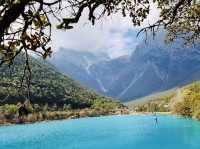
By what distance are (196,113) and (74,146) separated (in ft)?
128

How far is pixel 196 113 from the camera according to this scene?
359 ft

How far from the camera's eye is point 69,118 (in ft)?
616

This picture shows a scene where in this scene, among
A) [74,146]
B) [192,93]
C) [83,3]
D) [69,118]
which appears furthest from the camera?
[69,118]

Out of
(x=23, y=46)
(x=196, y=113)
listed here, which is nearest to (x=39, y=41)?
(x=23, y=46)

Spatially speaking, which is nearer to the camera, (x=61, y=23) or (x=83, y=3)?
(x=61, y=23)

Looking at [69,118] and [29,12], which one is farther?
[69,118]

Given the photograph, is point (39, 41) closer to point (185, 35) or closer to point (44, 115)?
point (185, 35)

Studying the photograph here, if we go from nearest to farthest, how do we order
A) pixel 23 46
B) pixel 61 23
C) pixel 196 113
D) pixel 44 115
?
pixel 23 46
pixel 61 23
pixel 196 113
pixel 44 115

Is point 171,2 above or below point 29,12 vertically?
above

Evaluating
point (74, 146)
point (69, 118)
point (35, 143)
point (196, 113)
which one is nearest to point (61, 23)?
point (74, 146)

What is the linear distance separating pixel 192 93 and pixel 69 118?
79.2 m

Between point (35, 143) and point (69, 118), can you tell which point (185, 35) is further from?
point (69, 118)

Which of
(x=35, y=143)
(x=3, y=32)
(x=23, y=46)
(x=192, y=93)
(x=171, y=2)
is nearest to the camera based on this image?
(x=3, y=32)

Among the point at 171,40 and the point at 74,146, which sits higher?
the point at 171,40
